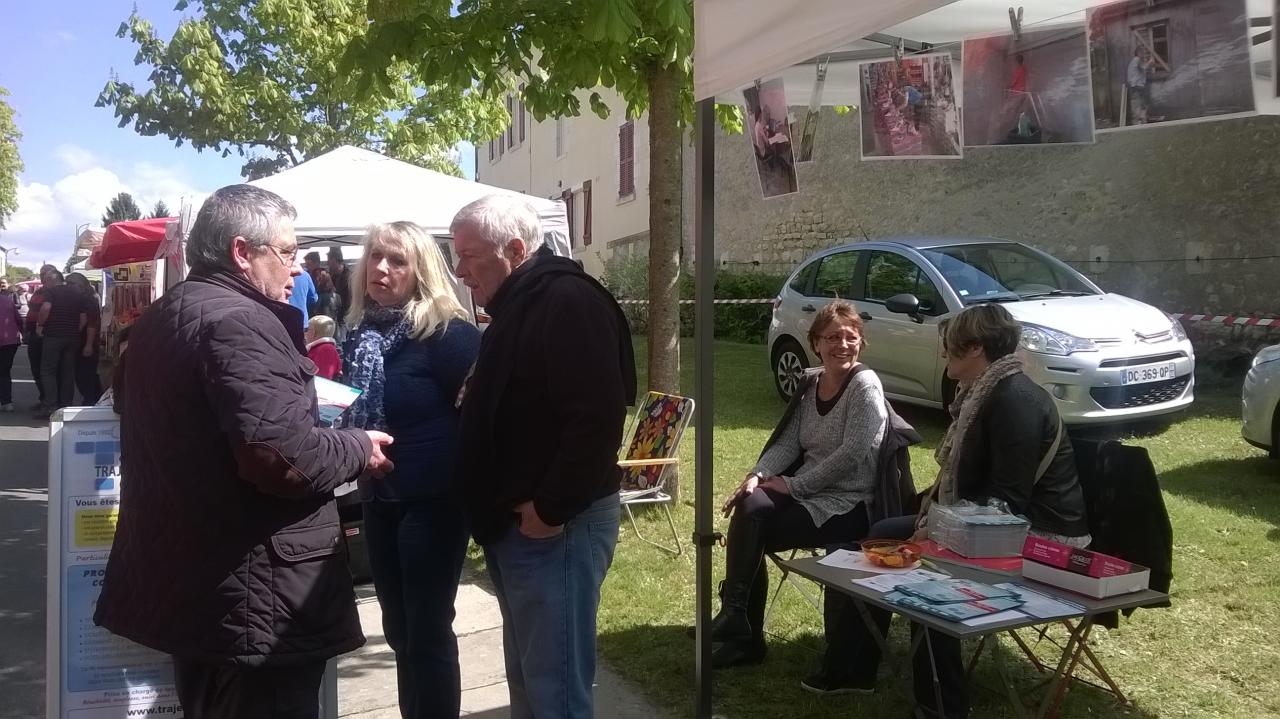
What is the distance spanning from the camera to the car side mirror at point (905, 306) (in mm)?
7754

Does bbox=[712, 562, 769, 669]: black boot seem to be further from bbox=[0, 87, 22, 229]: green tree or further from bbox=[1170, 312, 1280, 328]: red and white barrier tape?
bbox=[0, 87, 22, 229]: green tree

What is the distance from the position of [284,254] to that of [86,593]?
109 cm

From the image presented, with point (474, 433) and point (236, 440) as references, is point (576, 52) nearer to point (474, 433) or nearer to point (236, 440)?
point (474, 433)

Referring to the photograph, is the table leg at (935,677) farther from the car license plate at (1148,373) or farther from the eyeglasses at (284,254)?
the car license plate at (1148,373)

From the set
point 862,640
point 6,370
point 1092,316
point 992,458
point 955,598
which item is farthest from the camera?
point 6,370

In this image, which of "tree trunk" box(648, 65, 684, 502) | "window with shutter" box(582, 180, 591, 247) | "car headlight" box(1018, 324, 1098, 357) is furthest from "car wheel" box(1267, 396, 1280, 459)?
"window with shutter" box(582, 180, 591, 247)

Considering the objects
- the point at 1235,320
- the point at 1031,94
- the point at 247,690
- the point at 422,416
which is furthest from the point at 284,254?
the point at 1235,320

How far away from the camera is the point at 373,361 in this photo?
8.94ft

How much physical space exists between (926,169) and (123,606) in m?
13.4

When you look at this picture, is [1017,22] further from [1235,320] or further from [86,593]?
[1235,320]

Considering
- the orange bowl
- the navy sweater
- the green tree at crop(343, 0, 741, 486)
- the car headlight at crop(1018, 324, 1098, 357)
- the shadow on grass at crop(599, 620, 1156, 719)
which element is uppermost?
the green tree at crop(343, 0, 741, 486)

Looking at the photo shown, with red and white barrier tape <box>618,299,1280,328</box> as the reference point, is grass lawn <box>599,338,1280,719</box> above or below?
below

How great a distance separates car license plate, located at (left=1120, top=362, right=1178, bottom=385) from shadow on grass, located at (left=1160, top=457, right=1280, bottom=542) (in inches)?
25.2

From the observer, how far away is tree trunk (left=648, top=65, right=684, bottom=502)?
5.88 m
